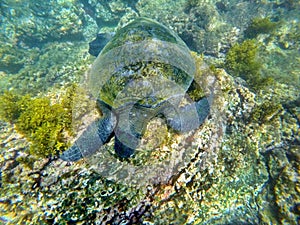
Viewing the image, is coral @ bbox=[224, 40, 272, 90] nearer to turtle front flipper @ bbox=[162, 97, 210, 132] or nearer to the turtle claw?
turtle front flipper @ bbox=[162, 97, 210, 132]

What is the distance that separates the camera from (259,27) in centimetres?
633

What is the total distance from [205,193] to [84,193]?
170cm

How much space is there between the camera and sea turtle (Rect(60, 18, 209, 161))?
266 centimetres

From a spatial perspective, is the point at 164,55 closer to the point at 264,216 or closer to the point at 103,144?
the point at 103,144

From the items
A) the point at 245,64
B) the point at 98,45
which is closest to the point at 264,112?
the point at 245,64

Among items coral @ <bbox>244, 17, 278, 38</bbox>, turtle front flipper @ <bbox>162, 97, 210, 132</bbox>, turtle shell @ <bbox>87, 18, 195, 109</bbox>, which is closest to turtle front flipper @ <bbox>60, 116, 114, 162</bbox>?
turtle shell @ <bbox>87, 18, 195, 109</bbox>

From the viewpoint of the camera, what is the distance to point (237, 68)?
4.56m

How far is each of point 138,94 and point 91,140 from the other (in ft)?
3.41

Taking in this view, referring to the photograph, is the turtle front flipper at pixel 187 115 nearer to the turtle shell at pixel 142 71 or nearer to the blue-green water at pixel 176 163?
the blue-green water at pixel 176 163

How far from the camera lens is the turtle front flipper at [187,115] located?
2738mm

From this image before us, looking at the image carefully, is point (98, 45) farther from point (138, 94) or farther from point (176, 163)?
point (176, 163)

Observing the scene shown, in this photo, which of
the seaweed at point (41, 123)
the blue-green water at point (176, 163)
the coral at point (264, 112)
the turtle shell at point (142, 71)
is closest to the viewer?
the blue-green water at point (176, 163)

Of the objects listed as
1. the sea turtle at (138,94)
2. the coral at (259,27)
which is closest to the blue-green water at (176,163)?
the sea turtle at (138,94)

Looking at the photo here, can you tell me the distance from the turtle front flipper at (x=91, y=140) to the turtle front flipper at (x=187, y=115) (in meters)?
0.96
